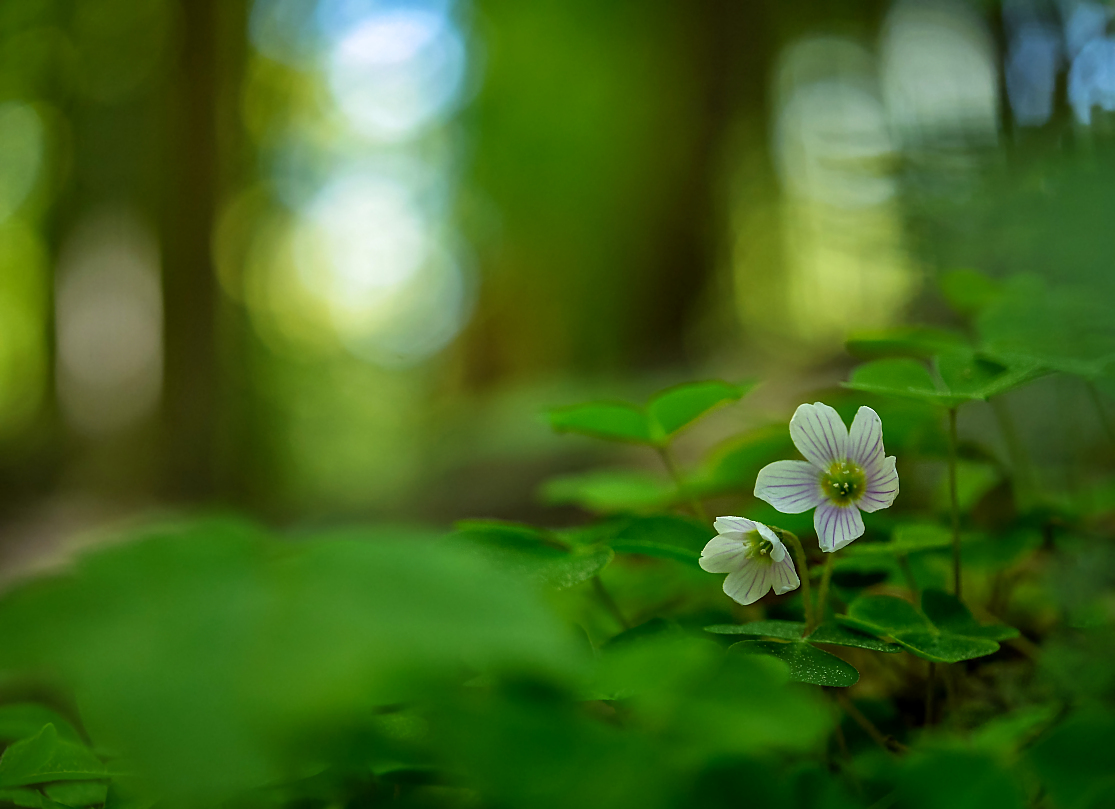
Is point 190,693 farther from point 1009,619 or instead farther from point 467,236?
point 467,236

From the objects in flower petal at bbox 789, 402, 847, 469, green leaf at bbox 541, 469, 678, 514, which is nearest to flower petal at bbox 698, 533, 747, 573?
flower petal at bbox 789, 402, 847, 469

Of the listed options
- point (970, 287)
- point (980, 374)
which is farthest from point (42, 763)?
point (970, 287)

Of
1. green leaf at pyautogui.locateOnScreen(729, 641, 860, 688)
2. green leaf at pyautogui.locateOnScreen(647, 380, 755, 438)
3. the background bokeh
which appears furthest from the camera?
the background bokeh

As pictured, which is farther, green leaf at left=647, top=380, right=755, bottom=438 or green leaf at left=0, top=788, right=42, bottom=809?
green leaf at left=647, top=380, right=755, bottom=438

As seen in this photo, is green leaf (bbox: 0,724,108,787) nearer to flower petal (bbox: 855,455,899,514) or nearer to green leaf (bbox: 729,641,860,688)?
green leaf (bbox: 729,641,860,688)

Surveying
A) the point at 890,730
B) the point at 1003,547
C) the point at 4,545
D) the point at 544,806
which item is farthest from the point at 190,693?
the point at 4,545
